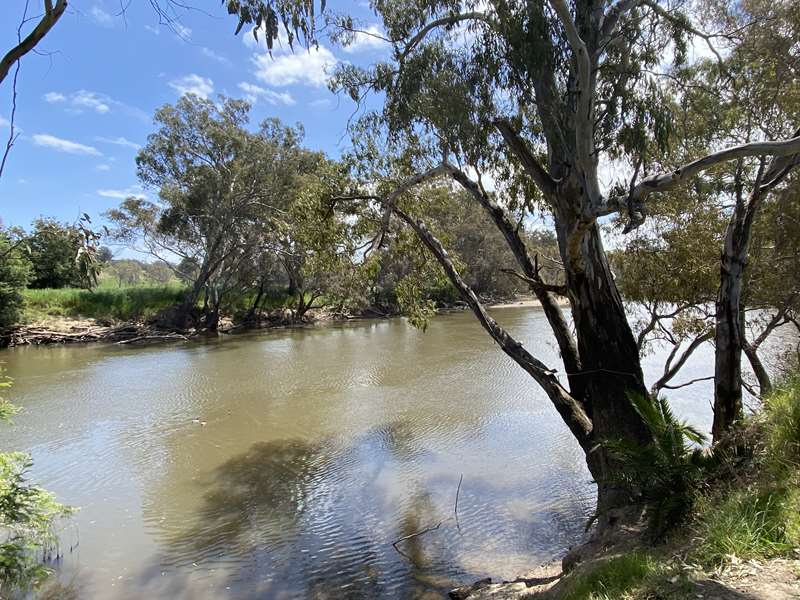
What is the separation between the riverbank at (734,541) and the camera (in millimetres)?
2115

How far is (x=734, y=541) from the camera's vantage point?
2.32 m

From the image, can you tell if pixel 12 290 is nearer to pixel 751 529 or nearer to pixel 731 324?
pixel 731 324

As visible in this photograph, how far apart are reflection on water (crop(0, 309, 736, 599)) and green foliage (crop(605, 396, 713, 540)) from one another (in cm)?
164

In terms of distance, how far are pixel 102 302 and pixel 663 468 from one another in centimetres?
2872

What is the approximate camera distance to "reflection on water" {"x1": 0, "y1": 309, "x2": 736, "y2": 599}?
4738mm

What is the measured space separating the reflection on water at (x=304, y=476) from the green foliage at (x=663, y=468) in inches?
64.4

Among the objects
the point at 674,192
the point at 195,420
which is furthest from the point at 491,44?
the point at 195,420

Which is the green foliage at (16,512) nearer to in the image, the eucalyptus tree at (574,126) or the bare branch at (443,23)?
the eucalyptus tree at (574,126)

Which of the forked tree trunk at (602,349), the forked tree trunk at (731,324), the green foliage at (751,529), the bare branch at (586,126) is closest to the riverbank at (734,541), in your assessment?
the green foliage at (751,529)

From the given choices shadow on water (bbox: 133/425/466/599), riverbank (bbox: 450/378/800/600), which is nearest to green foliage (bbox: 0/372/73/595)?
shadow on water (bbox: 133/425/466/599)

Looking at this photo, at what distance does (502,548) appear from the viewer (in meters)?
5.00

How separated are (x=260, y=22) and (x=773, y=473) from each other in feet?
14.1

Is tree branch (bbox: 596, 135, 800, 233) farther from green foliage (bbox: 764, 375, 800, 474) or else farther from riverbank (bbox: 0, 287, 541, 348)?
riverbank (bbox: 0, 287, 541, 348)

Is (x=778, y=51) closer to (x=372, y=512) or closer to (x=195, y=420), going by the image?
(x=372, y=512)
